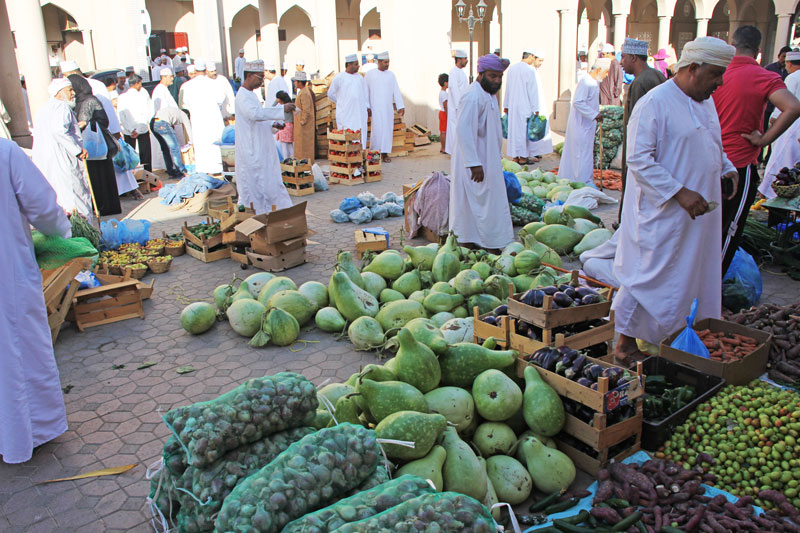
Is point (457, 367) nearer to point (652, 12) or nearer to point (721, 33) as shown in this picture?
point (652, 12)

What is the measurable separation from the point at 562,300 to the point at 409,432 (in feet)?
5.13

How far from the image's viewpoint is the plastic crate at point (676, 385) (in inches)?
128

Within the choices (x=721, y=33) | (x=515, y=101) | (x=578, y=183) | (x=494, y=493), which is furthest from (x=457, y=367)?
(x=721, y=33)

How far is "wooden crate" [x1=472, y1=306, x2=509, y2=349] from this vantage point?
3.71 metres

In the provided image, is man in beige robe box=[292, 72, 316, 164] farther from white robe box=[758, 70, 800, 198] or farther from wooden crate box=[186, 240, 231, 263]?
white robe box=[758, 70, 800, 198]

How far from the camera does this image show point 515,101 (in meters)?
12.5

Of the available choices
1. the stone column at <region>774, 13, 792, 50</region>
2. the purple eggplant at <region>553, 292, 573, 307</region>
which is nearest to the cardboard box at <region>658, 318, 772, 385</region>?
the purple eggplant at <region>553, 292, 573, 307</region>

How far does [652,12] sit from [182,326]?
32.0m

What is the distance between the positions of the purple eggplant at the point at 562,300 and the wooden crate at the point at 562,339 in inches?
7.4

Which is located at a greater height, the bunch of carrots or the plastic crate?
the bunch of carrots

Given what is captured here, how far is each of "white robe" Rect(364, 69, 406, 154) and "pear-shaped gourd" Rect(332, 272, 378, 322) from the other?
9.22 meters

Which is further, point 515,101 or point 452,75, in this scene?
point 452,75

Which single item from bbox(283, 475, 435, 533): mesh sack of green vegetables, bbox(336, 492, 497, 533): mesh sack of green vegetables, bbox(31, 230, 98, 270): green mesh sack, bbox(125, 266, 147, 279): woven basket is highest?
bbox(31, 230, 98, 270): green mesh sack

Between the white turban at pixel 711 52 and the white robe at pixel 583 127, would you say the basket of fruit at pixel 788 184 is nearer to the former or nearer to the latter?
the white turban at pixel 711 52
